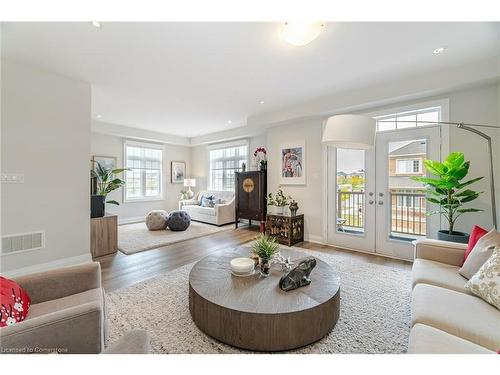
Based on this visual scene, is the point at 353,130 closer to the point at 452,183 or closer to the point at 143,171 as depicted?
the point at 452,183

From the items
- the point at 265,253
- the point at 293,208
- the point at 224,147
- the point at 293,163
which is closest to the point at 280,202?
the point at 293,208

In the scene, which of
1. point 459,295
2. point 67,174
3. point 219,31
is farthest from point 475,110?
point 67,174

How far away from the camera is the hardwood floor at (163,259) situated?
9.03 ft

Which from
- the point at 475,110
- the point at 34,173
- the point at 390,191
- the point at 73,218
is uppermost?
the point at 475,110

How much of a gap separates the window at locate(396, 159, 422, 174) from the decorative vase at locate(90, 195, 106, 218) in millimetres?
4863

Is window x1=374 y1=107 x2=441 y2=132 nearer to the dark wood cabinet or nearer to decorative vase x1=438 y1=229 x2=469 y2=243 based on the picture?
decorative vase x1=438 y1=229 x2=469 y2=243

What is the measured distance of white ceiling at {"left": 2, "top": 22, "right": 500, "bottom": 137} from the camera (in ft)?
6.91

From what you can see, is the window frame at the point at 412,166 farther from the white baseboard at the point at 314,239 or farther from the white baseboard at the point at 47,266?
the white baseboard at the point at 47,266

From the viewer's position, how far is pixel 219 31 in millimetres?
2105

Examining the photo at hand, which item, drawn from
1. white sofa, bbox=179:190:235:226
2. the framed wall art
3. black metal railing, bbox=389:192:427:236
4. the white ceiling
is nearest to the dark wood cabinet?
white sofa, bbox=179:190:235:226

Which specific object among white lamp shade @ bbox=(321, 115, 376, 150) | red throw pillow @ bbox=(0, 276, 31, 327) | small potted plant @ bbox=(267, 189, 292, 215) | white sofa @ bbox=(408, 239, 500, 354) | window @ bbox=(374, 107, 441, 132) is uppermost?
window @ bbox=(374, 107, 441, 132)

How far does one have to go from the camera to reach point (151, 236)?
183 inches

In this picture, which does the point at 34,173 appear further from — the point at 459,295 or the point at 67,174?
the point at 459,295

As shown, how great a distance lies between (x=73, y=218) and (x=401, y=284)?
4402mm
